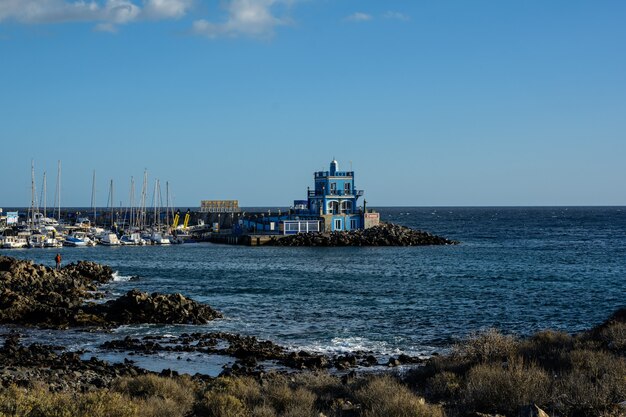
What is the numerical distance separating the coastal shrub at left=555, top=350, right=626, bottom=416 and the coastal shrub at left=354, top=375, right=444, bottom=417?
81.3 inches

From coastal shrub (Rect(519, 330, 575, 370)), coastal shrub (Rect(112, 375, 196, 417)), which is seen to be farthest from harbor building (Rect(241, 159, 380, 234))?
coastal shrub (Rect(112, 375, 196, 417))

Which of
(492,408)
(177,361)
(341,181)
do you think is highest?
(341,181)

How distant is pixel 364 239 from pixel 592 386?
66.4 meters

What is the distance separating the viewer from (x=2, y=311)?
29.4 metres

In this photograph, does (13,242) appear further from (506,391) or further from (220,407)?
(506,391)

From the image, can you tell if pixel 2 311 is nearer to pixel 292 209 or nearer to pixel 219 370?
pixel 219 370

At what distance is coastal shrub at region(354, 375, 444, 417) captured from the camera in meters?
10.5

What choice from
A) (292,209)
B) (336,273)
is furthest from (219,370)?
(292,209)

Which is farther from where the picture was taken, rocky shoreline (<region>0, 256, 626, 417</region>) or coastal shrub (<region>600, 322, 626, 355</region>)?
coastal shrub (<region>600, 322, 626, 355</region>)

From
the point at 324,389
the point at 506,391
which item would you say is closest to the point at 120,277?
the point at 324,389

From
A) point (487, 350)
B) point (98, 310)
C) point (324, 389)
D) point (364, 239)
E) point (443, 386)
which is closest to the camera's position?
point (443, 386)

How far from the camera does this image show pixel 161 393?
1326 centimetres

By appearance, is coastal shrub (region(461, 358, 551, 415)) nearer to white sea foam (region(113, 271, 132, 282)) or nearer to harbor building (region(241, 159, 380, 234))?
white sea foam (region(113, 271, 132, 282))

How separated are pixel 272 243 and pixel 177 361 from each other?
191ft
